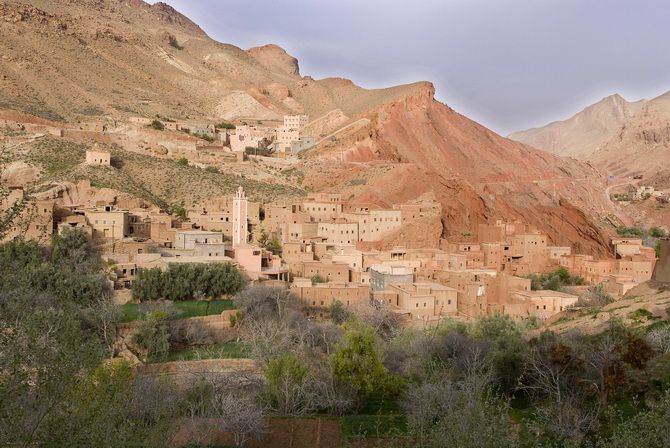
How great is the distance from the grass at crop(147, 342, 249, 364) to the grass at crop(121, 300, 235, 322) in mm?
1650

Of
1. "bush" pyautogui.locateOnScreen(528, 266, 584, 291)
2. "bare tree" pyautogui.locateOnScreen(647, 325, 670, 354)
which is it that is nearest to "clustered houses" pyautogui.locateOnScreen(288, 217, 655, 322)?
"bush" pyautogui.locateOnScreen(528, 266, 584, 291)

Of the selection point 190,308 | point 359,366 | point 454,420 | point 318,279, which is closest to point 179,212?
point 318,279

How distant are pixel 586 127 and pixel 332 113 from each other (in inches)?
3642

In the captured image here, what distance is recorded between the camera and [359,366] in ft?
55.4

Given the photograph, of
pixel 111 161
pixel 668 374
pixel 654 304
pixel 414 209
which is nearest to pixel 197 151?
pixel 111 161

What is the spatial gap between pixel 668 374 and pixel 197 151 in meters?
41.4

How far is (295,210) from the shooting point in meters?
36.4

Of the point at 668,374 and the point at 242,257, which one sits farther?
the point at 242,257

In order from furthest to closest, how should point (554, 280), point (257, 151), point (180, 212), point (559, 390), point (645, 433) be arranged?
point (257, 151), point (180, 212), point (554, 280), point (559, 390), point (645, 433)

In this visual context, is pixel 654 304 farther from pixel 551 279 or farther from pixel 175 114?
pixel 175 114

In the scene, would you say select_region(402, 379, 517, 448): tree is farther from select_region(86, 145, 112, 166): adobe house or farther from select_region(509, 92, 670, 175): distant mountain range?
select_region(509, 92, 670, 175): distant mountain range

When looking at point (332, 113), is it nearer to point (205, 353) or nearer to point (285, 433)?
point (205, 353)

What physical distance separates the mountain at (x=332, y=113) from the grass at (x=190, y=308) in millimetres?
16662

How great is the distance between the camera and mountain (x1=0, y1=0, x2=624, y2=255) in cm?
4684
